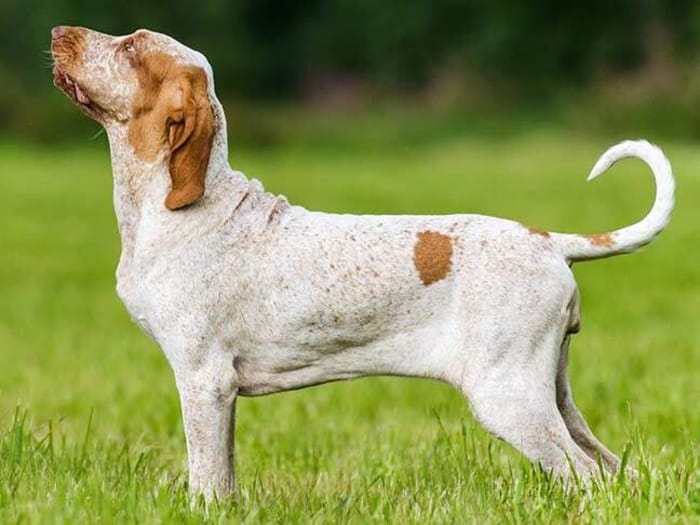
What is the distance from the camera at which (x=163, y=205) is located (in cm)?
487

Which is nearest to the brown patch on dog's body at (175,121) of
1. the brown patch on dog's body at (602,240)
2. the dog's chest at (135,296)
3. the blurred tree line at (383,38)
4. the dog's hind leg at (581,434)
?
the dog's chest at (135,296)

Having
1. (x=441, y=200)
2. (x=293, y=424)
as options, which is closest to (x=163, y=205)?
(x=293, y=424)

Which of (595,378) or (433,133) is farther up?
(433,133)

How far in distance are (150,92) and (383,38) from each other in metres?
39.1

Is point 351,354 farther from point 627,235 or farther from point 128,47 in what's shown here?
point 128,47

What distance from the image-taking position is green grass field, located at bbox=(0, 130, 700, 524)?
4.52 metres

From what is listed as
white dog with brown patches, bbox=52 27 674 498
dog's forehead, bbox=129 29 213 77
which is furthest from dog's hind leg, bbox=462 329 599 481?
dog's forehead, bbox=129 29 213 77

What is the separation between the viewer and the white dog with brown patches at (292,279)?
15.1 feet

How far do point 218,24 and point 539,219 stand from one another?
26.2 m

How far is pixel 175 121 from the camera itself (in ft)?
15.6

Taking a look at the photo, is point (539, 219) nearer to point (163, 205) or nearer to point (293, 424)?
point (293, 424)

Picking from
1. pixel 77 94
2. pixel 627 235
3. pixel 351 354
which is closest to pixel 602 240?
pixel 627 235

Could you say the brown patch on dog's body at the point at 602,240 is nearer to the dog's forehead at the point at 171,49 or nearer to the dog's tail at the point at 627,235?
the dog's tail at the point at 627,235

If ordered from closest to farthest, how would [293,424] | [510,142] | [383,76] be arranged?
[293,424], [510,142], [383,76]
